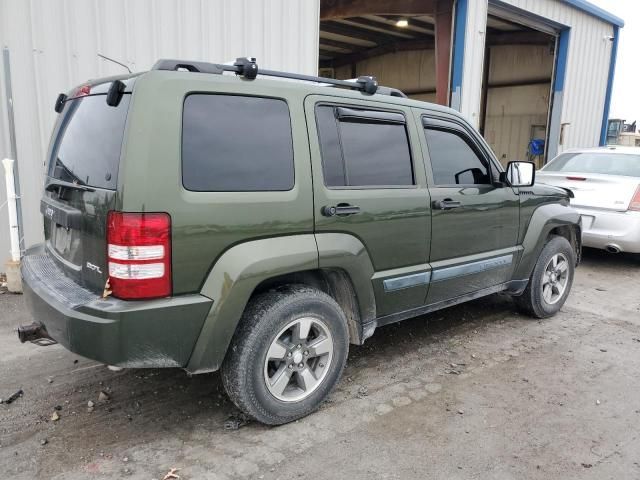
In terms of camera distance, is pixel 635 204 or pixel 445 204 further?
pixel 635 204

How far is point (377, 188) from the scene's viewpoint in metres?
3.30

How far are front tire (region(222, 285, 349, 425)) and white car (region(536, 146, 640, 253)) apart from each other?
527cm

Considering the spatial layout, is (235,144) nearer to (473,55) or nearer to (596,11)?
(473,55)

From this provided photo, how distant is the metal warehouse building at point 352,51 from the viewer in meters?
5.42

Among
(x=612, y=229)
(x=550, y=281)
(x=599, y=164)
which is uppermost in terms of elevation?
(x=599, y=164)

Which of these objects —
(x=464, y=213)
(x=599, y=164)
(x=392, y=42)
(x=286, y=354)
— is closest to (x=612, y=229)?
(x=599, y=164)

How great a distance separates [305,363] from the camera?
3029 mm

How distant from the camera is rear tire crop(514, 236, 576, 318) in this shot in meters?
4.76

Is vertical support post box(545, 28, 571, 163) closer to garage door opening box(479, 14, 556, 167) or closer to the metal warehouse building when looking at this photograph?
the metal warehouse building

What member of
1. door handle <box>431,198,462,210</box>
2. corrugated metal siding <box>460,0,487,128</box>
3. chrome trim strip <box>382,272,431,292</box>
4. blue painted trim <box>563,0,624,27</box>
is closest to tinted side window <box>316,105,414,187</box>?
door handle <box>431,198,462,210</box>

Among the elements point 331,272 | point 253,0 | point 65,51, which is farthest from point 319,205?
point 253,0

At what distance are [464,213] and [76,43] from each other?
453 centimetres

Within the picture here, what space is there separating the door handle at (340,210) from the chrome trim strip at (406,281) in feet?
1.87

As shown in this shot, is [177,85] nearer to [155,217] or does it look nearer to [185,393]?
[155,217]
